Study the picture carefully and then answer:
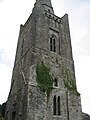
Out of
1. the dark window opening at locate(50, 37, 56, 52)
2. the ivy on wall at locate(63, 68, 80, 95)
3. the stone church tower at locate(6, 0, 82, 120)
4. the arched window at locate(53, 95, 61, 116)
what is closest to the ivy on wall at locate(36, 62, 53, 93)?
the stone church tower at locate(6, 0, 82, 120)

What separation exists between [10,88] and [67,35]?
37.4 ft

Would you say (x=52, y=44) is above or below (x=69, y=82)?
above

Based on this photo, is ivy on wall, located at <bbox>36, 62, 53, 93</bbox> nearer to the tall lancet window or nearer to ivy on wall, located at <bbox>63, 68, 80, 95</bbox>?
ivy on wall, located at <bbox>63, 68, 80, 95</bbox>

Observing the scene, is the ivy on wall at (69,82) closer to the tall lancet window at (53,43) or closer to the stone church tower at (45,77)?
the stone church tower at (45,77)

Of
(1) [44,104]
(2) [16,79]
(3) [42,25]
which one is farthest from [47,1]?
(1) [44,104]

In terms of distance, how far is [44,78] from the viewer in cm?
1933

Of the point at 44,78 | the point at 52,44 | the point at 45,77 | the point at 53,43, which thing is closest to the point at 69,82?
the point at 45,77

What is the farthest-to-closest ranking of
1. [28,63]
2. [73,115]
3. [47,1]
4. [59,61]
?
[47,1] → [59,61] → [28,63] → [73,115]

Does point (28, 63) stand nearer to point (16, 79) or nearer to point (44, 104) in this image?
point (16, 79)

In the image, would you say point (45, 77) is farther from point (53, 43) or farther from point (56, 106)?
point (53, 43)

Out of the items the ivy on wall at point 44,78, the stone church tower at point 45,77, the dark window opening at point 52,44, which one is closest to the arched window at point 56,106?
the stone church tower at point 45,77

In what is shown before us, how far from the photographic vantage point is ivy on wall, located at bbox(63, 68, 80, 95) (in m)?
20.8

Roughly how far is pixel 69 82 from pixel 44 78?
145 inches

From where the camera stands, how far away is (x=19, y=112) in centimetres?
1748
